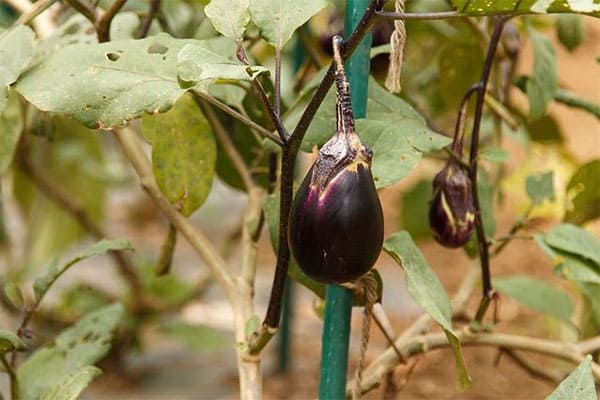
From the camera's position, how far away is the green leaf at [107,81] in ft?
1.79

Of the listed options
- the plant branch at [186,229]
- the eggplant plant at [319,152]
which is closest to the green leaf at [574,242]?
the eggplant plant at [319,152]

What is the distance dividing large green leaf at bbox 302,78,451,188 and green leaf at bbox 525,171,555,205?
Result: 0.69 ft

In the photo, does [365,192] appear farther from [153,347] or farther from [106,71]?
[153,347]

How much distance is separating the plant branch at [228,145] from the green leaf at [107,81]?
19 cm

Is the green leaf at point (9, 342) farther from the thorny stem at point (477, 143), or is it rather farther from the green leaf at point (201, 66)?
the thorny stem at point (477, 143)

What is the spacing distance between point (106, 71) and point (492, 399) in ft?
2.55

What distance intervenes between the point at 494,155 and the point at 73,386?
1.12 feet

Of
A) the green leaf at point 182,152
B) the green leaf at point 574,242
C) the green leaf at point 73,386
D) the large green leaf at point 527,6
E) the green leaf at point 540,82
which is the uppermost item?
the large green leaf at point 527,6

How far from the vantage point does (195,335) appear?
4.48 ft

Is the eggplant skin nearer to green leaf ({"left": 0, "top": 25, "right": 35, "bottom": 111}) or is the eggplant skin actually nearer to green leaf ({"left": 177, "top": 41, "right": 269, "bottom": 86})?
green leaf ({"left": 177, "top": 41, "right": 269, "bottom": 86})

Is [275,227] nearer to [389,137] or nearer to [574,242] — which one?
[389,137]

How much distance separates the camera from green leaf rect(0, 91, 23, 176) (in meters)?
0.81

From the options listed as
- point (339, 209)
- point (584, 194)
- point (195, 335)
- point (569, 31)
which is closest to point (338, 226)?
point (339, 209)

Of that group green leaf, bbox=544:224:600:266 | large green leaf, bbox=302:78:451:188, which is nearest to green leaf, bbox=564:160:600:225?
green leaf, bbox=544:224:600:266
